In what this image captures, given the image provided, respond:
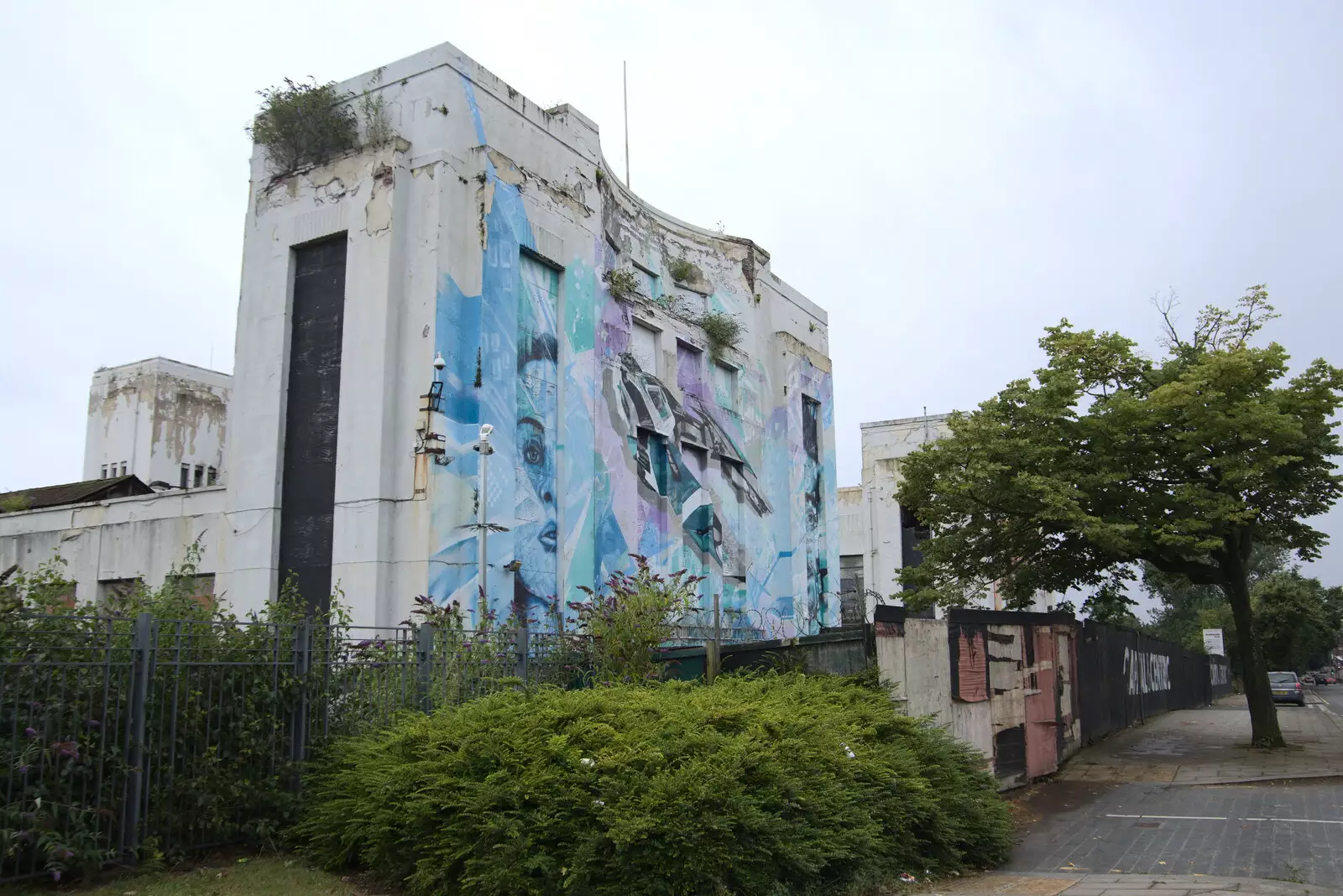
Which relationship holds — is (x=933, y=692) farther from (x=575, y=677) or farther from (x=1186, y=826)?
(x=575, y=677)

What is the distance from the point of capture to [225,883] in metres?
8.38

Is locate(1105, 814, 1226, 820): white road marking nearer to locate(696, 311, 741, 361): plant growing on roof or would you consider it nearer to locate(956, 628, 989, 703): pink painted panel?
locate(956, 628, 989, 703): pink painted panel

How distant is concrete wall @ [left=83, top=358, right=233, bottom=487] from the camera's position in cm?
3725

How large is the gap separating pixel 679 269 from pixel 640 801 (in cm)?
2357

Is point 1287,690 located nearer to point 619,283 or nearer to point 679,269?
point 679,269

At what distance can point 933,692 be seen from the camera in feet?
44.2

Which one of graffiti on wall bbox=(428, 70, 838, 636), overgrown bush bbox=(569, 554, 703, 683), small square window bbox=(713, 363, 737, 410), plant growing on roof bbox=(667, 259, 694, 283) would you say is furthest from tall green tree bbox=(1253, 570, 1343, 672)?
overgrown bush bbox=(569, 554, 703, 683)

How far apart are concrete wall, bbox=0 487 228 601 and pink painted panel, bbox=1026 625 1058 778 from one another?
15.6 metres

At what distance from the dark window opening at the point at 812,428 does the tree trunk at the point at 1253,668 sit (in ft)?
54.2

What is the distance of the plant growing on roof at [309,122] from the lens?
21062 mm

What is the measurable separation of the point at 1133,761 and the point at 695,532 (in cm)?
1287

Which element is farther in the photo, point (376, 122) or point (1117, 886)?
point (376, 122)

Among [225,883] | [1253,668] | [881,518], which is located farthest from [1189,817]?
[881,518]

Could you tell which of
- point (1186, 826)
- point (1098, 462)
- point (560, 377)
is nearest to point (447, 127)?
point (560, 377)
